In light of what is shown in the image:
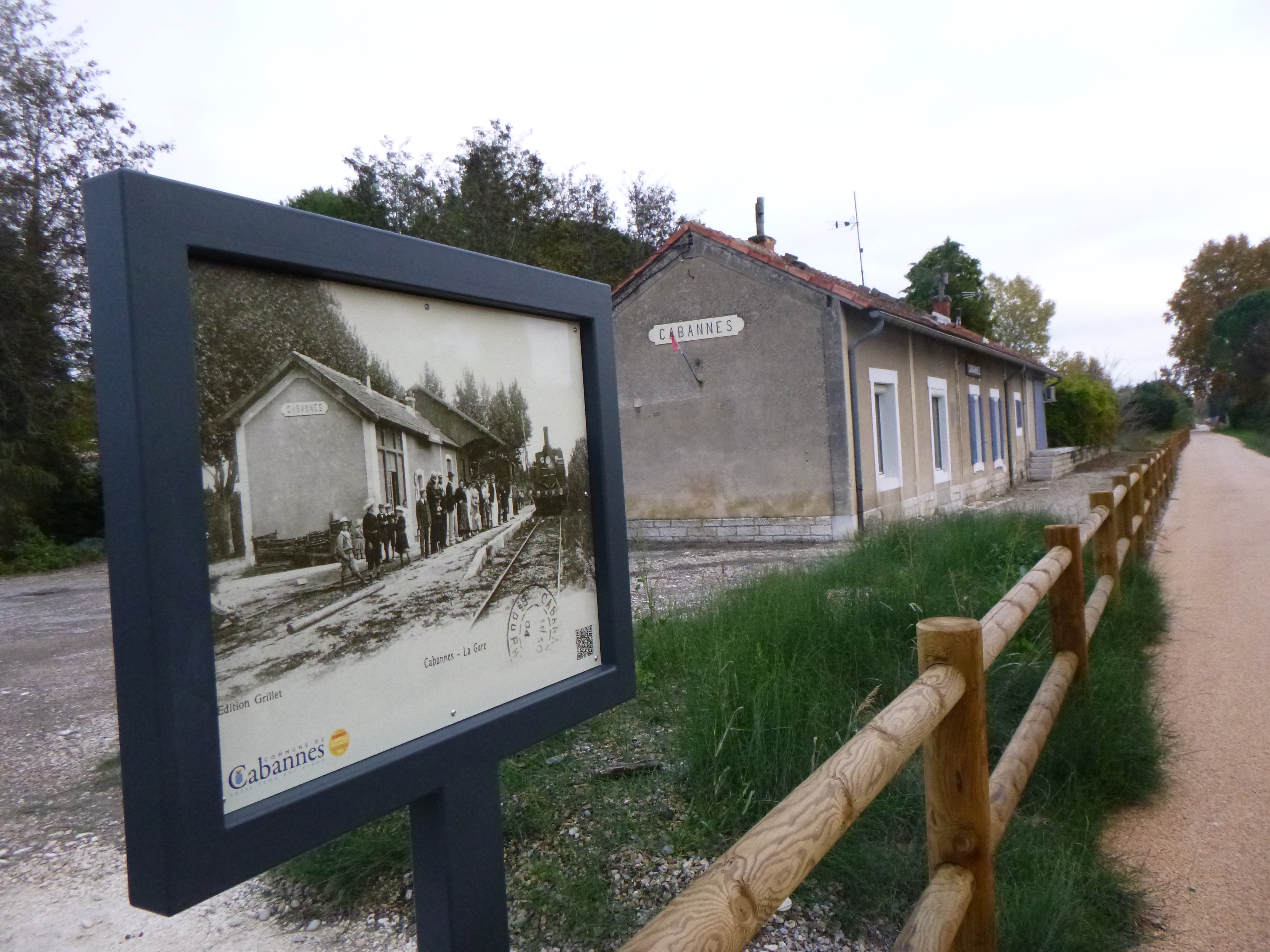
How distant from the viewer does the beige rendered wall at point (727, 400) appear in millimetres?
12898

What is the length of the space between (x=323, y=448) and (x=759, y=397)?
12.2m

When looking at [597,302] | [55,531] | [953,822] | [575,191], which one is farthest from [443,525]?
[575,191]

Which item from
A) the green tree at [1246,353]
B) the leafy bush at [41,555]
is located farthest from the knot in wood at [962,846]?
the green tree at [1246,353]

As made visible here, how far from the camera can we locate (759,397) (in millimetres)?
13258

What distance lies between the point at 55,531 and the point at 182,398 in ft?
71.9

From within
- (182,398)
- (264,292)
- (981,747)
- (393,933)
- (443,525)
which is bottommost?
(393,933)

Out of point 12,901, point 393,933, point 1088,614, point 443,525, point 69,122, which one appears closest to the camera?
point 443,525

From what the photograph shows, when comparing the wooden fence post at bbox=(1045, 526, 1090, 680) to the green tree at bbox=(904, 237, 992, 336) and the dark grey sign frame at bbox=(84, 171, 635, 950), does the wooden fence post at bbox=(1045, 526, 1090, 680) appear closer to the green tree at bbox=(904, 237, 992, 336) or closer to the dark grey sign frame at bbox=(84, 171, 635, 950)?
the dark grey sign frame at bbox=(84, 171, 635, 950)

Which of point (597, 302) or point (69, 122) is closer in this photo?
point (597, 302)

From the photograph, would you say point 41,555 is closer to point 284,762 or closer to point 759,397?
point 759,397

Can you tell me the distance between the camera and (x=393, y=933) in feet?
9.29

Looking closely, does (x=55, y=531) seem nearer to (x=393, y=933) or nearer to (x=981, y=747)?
(x=393, y=933)

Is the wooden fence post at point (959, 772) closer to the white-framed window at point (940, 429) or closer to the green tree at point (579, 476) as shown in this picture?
the green tree at point (579, 476)

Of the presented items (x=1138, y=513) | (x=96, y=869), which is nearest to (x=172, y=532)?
(x=96, y=869)
